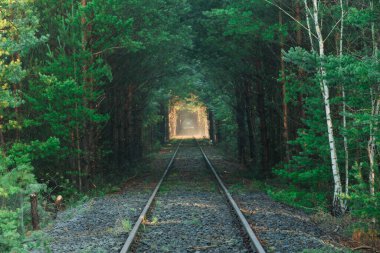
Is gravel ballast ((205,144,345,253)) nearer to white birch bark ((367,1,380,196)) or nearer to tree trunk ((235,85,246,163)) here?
white birch bark ((367,1,380,196))

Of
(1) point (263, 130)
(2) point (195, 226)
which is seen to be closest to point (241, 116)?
(1) point (263, 130)

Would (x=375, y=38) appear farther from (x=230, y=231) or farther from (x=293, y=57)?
(x=230, y=231)

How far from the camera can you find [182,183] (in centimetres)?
1997

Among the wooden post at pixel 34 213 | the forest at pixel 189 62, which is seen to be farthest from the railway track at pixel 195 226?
the wooden post at pixel 34 213

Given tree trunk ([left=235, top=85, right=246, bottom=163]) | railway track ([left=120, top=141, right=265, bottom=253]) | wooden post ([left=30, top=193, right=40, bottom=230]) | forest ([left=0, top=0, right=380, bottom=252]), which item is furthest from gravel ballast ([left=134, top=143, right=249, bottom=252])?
tree trunk ([left=235, top=85, right=246, bottom=163])

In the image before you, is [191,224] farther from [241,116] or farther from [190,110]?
[190,110]

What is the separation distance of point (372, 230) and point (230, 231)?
280 cm

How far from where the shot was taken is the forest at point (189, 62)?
983cm

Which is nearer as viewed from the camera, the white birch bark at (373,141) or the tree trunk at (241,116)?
Result: the white birch bark at (373,141)


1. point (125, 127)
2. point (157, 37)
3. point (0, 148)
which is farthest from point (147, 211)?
point (125, 127)

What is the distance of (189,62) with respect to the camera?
29.1 meters

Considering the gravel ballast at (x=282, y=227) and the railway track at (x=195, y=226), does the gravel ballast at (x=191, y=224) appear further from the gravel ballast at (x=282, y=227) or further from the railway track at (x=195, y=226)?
the gravel ballast at (x=282, y=227)

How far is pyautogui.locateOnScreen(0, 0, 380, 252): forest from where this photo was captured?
32.2 feet

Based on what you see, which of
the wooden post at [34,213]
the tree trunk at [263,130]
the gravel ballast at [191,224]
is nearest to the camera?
the gravel ballast at [191,224]
